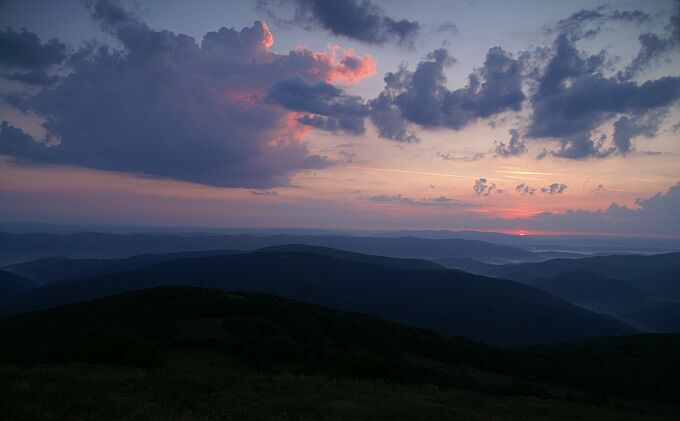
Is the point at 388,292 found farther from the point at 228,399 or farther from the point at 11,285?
the point at 11,285

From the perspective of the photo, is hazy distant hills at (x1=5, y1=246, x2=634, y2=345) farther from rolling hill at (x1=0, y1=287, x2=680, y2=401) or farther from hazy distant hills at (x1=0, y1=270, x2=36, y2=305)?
rolling hill at (x1=0, y1=287, x2=680, y2=401)

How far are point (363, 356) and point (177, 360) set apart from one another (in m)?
10.6

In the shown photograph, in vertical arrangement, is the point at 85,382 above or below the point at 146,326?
above

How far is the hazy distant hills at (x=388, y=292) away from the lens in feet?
365

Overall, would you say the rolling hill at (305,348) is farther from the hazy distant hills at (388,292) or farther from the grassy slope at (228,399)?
the hazy distant hills at (388,292)

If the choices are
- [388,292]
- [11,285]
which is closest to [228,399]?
[388,292]

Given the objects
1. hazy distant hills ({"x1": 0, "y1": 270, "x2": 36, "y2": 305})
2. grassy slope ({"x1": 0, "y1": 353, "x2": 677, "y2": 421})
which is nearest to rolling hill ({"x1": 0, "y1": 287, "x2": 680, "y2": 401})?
grassy slope ({"x1": 0, "y1": 353, "x2": 677, "y2": 421})

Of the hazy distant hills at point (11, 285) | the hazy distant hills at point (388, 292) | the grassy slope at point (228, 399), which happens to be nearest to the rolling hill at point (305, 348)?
the grassy slope at point (228, 399)

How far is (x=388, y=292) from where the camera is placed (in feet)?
457

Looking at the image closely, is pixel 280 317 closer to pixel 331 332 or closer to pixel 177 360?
pixel 331 332

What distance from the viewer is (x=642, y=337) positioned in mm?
61531

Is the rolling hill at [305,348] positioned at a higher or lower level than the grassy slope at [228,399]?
lower

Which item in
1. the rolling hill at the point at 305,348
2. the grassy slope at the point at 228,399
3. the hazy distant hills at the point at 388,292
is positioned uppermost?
the grassy slope at the point at 228,399

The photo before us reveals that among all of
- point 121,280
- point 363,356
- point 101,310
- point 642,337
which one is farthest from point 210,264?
point 363,356
